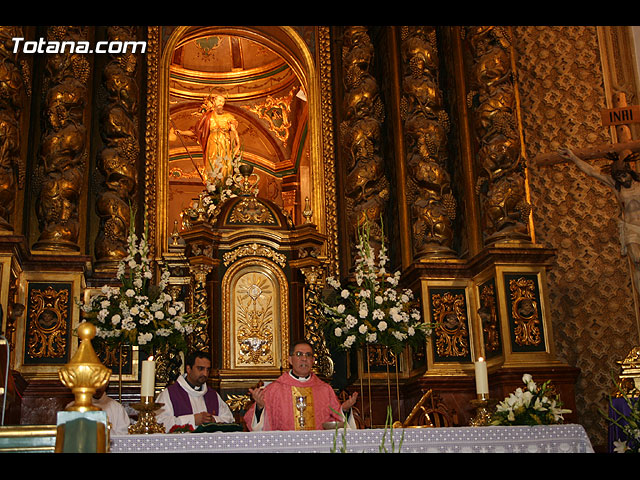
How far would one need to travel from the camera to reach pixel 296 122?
40.7 ft

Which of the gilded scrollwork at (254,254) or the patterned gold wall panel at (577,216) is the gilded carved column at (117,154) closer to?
the gilded scrollwork at (254,254)

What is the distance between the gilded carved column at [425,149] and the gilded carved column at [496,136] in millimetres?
431

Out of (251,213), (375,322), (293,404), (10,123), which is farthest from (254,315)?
→ (10,123)

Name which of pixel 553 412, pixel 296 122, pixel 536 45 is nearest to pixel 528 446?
pixel 553 412

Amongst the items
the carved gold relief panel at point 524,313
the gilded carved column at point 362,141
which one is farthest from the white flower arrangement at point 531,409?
the gilded carved column at point 362,141

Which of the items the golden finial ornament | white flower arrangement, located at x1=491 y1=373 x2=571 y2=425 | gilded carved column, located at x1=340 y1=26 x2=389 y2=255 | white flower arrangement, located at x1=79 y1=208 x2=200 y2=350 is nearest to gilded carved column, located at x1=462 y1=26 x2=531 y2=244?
gilded carved column, located at x1=340 y1=26 x2=389 y2=255

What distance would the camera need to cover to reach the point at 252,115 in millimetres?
12484

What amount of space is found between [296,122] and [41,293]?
552 cm

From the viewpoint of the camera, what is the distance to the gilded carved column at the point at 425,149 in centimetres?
880

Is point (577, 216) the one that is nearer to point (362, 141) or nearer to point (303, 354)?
point (362, 141)

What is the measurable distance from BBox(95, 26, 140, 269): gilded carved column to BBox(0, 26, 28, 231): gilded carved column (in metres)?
0.89

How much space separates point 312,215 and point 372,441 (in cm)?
497
